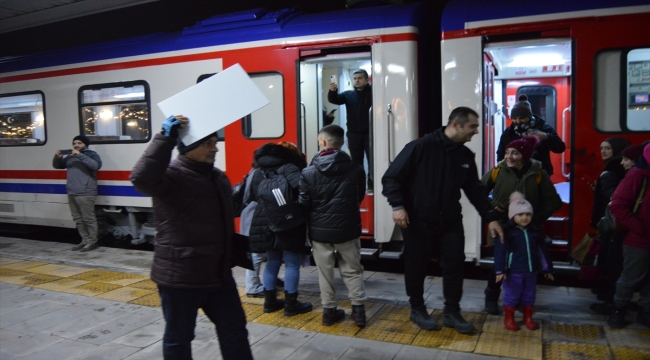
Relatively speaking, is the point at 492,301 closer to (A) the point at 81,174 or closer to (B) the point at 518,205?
(B) the point at 518,205

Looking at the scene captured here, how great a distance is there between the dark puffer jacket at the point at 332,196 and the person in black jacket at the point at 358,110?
2002 mm

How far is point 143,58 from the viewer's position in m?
7.42

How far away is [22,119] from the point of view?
29.6ft

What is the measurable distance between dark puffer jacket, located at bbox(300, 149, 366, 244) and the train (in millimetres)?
1470

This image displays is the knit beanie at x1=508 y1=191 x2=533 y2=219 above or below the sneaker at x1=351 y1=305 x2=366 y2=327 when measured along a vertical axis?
above

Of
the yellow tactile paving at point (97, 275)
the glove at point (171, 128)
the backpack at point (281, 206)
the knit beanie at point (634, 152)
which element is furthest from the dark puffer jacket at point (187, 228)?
the yellow tactile paving at point (97, 275)

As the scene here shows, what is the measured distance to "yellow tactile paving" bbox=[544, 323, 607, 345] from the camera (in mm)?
4082

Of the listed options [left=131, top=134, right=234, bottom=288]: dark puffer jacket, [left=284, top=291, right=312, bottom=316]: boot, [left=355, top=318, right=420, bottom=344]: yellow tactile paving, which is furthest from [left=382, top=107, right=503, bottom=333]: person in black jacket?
[left=131, top=134, right=234, bottom=288]: dark puffer jacket

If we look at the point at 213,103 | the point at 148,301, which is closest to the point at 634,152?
the point at 213,103

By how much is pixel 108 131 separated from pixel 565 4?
6.24 metres

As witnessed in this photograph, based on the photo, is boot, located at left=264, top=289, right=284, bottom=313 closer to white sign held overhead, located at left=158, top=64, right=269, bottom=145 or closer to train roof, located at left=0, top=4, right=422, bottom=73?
white sign held overhead, located at left=158, top=64, right=269, bottom=145

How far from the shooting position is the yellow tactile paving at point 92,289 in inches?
226

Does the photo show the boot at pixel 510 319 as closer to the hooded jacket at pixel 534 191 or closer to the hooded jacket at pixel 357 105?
the hooded jacket at pixel 534 191

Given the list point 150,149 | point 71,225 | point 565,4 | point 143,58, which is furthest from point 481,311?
point 71,225
